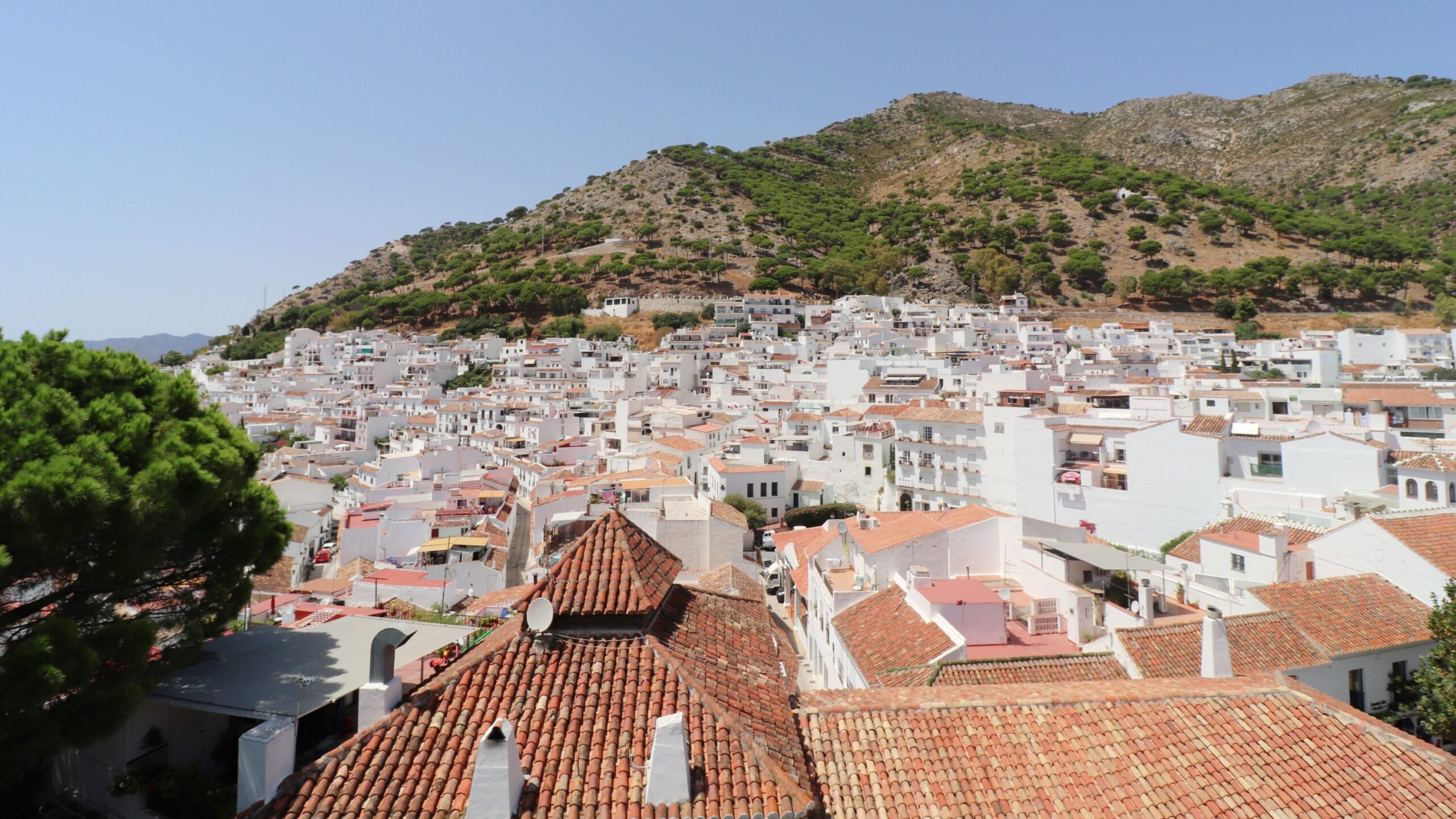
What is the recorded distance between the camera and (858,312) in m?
73.1

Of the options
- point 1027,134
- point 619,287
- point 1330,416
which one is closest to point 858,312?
point 619,287

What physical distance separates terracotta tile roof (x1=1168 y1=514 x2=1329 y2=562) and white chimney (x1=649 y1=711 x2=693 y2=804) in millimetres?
16972

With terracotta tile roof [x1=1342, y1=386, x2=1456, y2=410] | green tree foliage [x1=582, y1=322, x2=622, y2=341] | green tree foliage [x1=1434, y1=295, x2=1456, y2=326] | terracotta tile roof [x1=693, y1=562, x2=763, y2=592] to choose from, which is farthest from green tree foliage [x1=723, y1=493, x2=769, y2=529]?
green tree foliage [x1=1434, y1=295, x2=1456, y2=326]

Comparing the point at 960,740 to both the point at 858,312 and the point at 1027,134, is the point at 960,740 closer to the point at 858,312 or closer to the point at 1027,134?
the point at 858,312

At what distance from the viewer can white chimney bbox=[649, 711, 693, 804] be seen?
4.40m

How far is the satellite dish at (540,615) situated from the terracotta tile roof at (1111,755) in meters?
2.41

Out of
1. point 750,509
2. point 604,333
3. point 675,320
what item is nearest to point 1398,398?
point 750,509

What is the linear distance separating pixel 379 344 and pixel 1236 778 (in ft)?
261

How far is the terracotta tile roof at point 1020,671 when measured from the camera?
10.6 meters

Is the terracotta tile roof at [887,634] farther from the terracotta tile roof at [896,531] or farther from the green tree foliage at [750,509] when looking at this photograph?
the green tree foliage at [750,509]

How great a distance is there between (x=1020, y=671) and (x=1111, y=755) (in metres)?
5.17

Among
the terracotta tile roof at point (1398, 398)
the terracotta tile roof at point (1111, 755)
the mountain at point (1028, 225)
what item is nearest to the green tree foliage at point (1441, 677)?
the terracotta tile roof at point (1111, 755)

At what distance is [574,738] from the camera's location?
15.7 ft

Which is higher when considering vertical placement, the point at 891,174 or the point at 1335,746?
the point at 891,174
